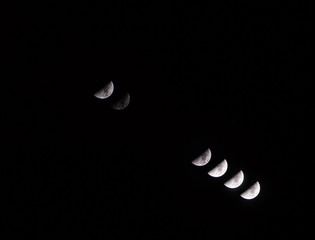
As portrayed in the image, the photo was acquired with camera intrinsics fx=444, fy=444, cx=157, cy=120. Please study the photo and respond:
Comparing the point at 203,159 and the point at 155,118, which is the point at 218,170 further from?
the point at 155,118

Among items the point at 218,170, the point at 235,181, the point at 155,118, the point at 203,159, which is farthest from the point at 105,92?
the point at 235,181

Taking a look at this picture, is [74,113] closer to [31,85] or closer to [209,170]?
[31,85]

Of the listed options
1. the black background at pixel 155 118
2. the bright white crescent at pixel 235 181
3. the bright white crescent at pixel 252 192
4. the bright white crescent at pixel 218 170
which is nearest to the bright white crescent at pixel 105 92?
the black background at pixel 155 118

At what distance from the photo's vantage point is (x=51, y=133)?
112 inches

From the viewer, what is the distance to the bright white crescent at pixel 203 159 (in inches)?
120

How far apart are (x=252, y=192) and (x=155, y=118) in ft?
3.50

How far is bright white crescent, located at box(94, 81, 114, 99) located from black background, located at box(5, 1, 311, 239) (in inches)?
1.2

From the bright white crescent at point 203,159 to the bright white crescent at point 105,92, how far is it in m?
0.79

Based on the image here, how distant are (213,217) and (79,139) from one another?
1.23 metres

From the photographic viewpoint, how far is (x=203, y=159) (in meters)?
3.06

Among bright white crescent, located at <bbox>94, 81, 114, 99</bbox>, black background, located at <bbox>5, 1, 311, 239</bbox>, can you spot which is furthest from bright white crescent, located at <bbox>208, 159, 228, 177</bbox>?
bright white crescent, located at <bbox>94, 81, 114, 99</bbox>

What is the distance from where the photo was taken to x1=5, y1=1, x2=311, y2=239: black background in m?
2.60

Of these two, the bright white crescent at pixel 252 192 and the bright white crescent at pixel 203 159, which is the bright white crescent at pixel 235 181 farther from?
the bright white crescent at pixel 203 159

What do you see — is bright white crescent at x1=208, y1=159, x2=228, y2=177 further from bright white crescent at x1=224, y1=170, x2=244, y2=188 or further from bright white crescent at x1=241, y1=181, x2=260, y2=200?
bright white crescent at x1=241, y1=181, x2=260, y2=200
